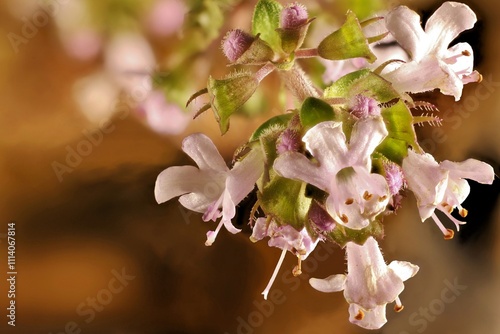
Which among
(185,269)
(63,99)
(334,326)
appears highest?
(63,99)

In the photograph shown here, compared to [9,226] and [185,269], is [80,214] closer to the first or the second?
[9,226]

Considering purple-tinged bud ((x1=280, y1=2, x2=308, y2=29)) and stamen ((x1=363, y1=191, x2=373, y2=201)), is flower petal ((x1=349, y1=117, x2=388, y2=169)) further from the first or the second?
purple-tinged bud ((x1=280, y1=2, x2=308, y2=29))

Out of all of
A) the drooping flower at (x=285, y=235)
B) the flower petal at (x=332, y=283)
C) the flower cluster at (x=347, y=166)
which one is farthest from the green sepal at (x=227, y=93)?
the flower petal at (x=332, y=283)

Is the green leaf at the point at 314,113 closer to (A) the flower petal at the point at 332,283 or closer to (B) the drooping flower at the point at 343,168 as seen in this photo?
(B) the drooping flower at the point at 343,168

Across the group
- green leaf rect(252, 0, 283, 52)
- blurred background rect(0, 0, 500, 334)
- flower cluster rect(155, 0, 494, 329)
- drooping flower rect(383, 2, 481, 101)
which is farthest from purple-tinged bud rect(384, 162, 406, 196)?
blurred background rect(0, 0, 500, 334)

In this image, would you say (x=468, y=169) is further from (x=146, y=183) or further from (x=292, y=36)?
(x=146, y=183)

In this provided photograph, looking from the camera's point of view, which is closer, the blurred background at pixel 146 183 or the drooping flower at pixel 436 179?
the drooping flower at pixel 436 179

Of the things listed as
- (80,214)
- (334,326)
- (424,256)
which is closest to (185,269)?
(80,214)
